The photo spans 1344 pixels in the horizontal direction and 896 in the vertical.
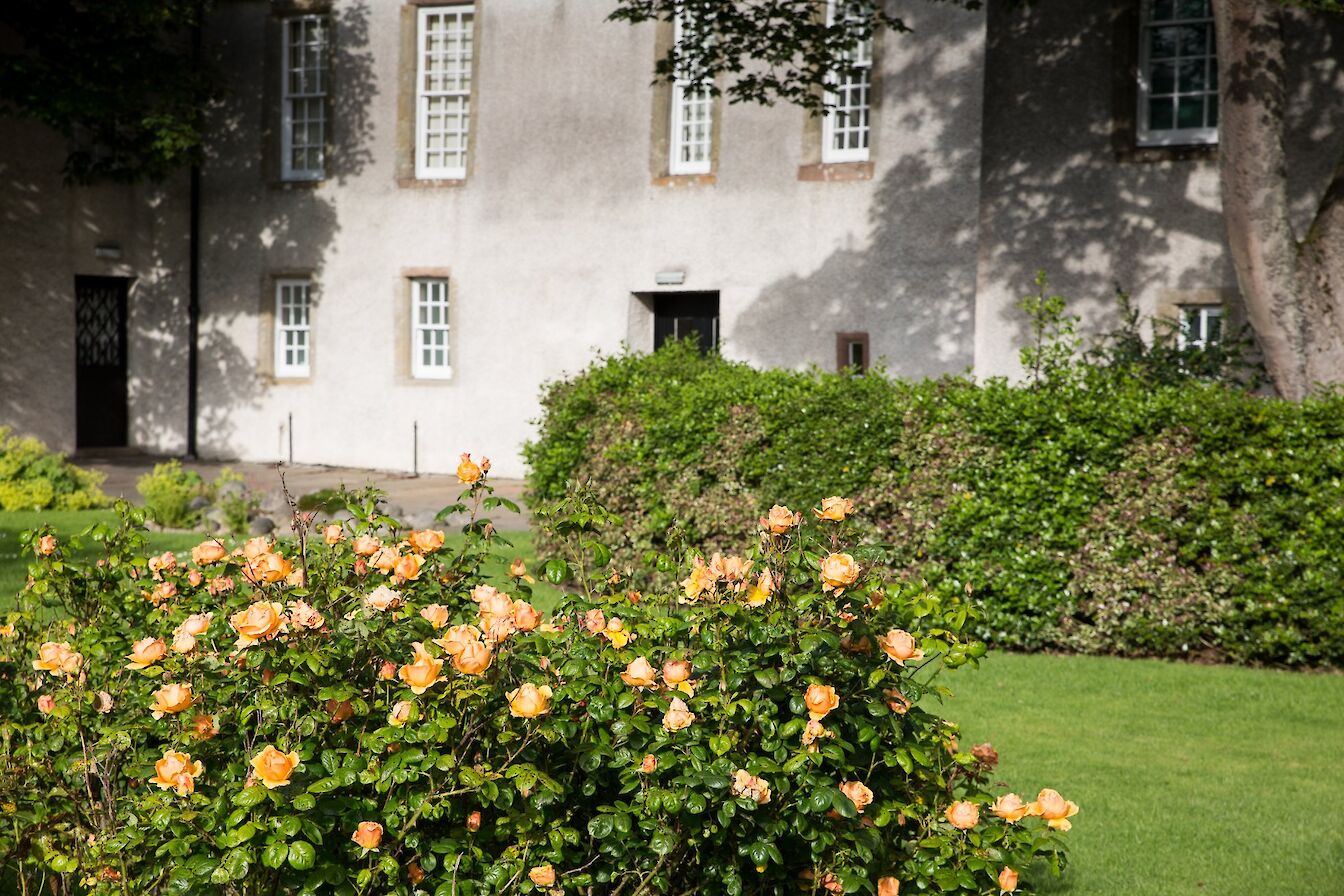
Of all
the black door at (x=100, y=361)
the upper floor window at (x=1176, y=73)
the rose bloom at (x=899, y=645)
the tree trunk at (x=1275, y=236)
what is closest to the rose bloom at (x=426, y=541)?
the rose bloom at (x=899, y=645)

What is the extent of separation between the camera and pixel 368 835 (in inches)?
126

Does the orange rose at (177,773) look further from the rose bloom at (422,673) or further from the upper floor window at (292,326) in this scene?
the upper floor window at (292,326)

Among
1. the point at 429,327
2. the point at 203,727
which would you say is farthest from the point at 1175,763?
the point at 429,327

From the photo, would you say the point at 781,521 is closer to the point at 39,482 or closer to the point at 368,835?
the point at 368,835

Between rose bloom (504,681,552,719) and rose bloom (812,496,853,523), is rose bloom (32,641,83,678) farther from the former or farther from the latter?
rose bloom (812,496,853,523)

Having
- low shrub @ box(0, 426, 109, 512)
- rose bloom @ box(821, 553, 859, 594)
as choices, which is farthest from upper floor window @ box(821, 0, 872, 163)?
rose bloom @ box(821, 553, 859, 594)

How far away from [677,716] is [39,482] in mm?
13998

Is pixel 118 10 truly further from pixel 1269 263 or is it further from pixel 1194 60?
pixel 1269 263

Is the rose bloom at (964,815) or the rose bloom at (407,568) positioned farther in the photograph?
the rose bloom at (407,568)

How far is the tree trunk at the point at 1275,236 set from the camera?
10.7 m

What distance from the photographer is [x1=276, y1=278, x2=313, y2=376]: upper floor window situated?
70.0 ft

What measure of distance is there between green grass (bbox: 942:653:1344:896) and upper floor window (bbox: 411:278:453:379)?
12718 millimetres

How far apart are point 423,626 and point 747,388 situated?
639 centimetres

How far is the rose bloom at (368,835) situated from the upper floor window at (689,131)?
15755 millimetres
